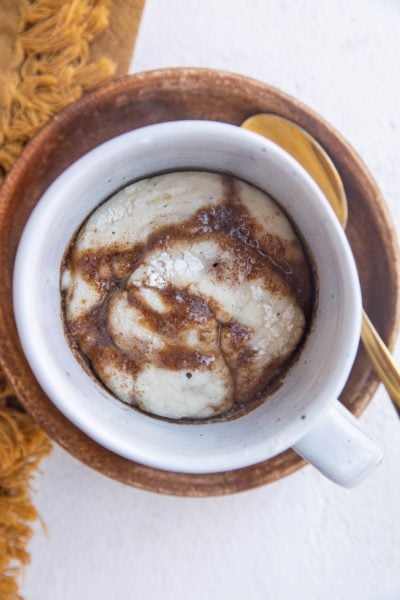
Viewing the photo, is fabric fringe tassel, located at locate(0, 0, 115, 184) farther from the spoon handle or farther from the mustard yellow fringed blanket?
the spoon handle

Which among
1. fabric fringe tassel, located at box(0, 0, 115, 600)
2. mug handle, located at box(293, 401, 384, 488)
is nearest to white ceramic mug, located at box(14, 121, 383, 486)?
mug handle, located at box(293, 401, 384, 488)

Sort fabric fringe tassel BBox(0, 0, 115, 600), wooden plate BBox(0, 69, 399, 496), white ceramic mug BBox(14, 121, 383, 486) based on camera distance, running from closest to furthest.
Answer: white ceramic mug BBox(14, 121, 383, 486) → wooden plate BBox(0, 69, 399, 496) → fabric fringe tassel BBox(0, 0, 115, 600)

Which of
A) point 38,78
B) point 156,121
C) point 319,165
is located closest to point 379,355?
point 319,165

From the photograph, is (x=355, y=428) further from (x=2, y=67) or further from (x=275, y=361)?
(x=2, y=67)

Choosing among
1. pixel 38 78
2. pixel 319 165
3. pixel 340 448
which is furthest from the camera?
pixel 38 78

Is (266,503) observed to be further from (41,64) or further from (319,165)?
(41,64)

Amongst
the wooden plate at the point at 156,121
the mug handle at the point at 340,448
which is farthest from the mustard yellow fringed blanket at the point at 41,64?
the mug handle at the point at 340,448

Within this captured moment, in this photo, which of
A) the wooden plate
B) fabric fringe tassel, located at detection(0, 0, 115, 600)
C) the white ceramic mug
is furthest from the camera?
fabric fringe tassel, located at detection(0, 0, 115, 600)
